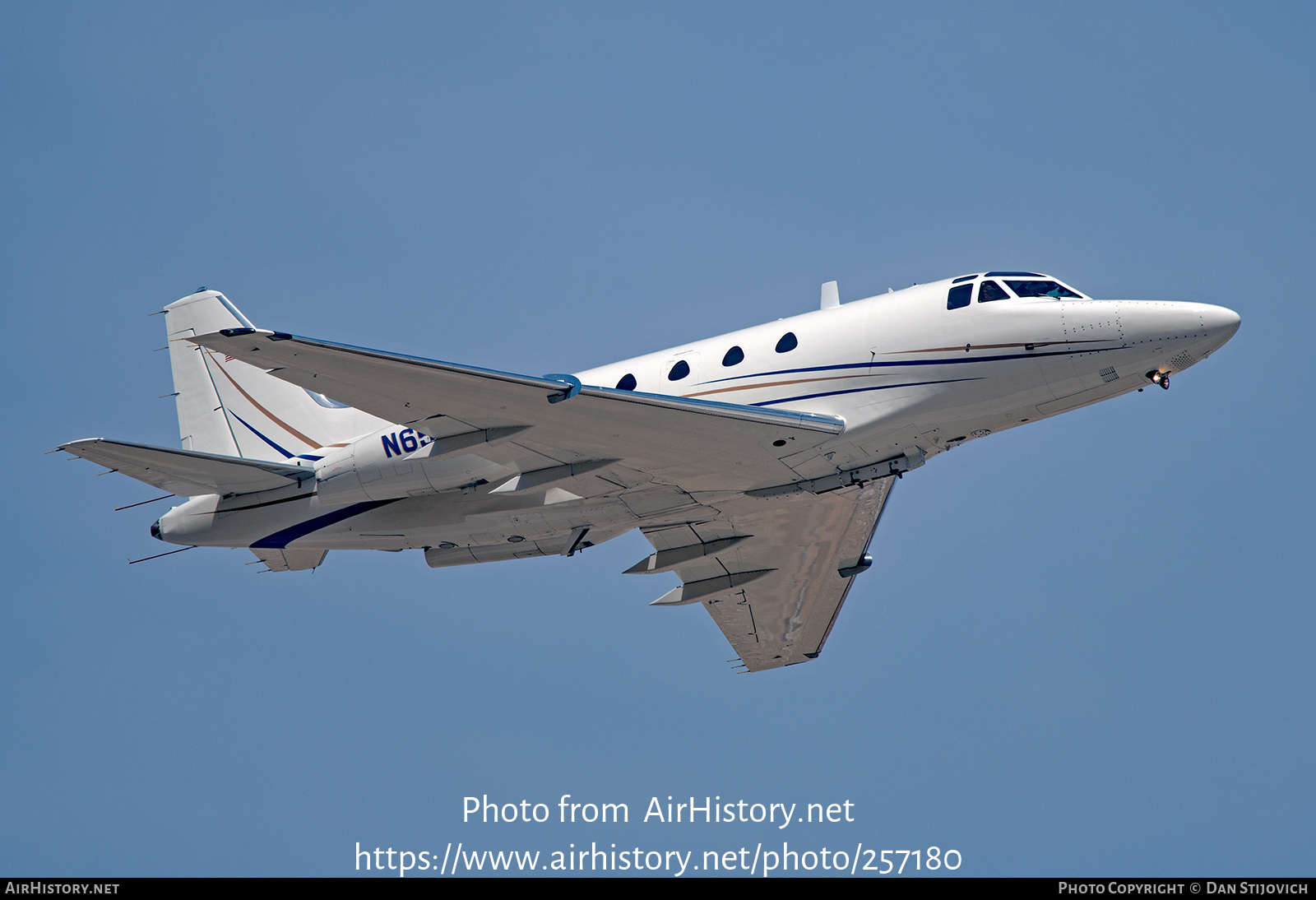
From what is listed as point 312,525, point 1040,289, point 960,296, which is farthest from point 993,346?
point 312,525

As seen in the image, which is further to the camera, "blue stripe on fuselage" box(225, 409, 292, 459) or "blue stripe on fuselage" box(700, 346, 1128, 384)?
"blue stripe on fuselage" box(225, 409, 292, 459)

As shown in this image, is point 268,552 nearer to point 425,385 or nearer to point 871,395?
point 425,385

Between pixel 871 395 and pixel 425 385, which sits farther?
pixel 871 395

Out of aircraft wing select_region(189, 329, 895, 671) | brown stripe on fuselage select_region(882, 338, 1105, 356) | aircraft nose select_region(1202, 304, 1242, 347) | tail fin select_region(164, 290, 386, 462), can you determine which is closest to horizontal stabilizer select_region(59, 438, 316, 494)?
tail fin select_region(164, 290, 386, 462)

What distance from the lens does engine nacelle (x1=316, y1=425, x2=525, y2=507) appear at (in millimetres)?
26938

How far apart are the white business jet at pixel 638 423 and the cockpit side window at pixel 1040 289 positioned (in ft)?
0.16

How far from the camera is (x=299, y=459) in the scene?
29.5 metres

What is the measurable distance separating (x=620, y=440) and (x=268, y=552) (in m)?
10.0

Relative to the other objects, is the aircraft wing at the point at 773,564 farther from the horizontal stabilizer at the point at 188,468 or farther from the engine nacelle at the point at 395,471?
the horizontal stabilizer at the point at 188,468

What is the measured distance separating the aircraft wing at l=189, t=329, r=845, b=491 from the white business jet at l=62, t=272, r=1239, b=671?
4 centimetres

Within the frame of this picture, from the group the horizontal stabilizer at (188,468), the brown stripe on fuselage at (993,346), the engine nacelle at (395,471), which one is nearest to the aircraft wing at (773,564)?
the brown stripe on fuselage at (993,346)

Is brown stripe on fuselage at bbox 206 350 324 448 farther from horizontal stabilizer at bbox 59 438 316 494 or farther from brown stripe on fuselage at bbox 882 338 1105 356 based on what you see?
brown stripe on fuselage at bbox 882 338 1105 356

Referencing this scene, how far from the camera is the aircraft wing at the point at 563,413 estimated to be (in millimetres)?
22547

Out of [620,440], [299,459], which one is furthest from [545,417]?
[299,459]
